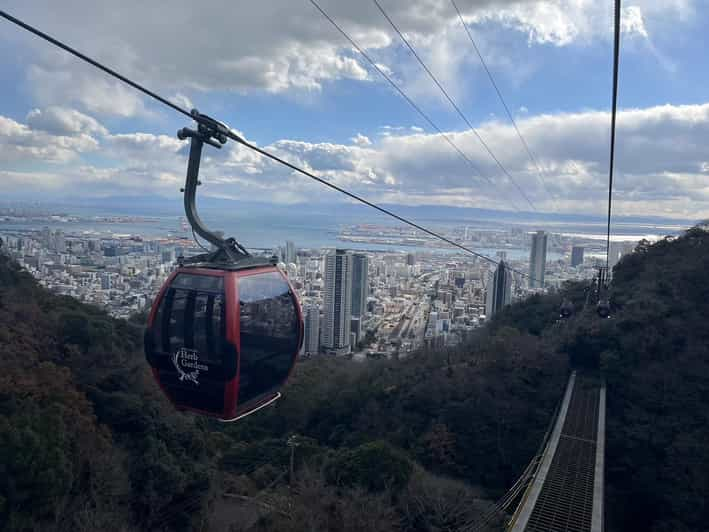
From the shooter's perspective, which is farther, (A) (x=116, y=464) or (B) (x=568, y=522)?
(A) (x=116, y=464)

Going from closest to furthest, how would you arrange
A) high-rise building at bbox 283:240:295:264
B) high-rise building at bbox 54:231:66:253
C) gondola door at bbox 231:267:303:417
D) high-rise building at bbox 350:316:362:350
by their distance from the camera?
gondola door at bbox 231:267:303:417 → high-rise building at bbox 54:231:66:253 → high-rise building at bbox 350:316:362:350 → high-rise building at bbox 283:240:295:264

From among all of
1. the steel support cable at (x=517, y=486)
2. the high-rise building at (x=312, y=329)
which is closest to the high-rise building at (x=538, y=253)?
the high-rise building at (x=312, y=329)

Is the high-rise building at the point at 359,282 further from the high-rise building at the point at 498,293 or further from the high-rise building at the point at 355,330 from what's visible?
the high-rise building at the point at 498,293

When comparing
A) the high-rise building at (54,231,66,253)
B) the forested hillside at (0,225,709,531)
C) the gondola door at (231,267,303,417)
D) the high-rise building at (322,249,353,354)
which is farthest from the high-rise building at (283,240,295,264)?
the gondola door at (231,267,303,417)

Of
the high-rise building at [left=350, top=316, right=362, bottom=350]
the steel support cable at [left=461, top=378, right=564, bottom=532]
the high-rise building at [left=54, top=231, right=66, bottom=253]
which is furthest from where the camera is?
the high-rise building at [left=350, top=316, right=362, bottom=350]

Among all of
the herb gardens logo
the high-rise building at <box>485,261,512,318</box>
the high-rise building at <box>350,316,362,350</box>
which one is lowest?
the high-rise building at <box>350,316,362,350</box>

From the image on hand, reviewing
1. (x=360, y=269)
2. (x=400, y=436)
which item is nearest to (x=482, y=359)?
(x=400, y=436)

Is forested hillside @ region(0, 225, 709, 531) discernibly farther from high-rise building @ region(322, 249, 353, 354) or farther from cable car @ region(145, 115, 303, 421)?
high-rise building @ region(322, 249, 353, 354)

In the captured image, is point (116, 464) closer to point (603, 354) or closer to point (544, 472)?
point (544, 472)

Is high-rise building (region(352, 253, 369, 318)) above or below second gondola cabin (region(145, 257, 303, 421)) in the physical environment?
below
